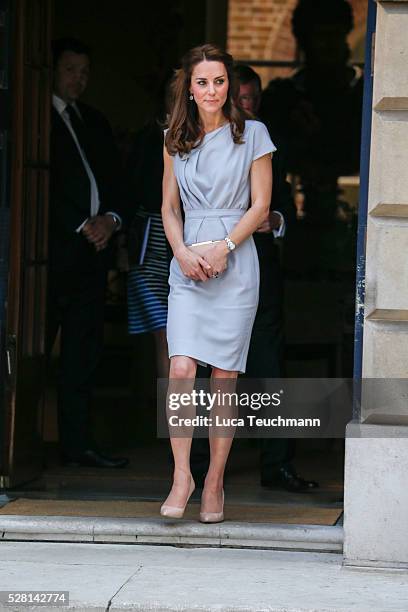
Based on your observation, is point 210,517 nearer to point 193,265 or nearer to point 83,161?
point 193,265

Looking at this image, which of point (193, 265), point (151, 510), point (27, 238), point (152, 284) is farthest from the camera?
point (152, 284)

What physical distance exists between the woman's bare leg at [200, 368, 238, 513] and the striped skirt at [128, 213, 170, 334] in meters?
1.37

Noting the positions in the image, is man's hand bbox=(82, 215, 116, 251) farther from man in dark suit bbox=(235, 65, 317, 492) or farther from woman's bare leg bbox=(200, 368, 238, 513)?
woman's bare leg bbox=(200, 368, 238, 513)

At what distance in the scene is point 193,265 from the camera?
5.57 meters

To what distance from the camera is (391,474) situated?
530cm

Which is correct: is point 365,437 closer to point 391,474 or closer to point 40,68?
point 391,474

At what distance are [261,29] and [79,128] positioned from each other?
5485 millimetres

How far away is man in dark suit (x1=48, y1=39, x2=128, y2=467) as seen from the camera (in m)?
7.16

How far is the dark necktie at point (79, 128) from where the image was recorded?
7207mm

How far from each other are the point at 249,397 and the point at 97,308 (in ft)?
3.19

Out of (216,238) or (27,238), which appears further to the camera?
(27,238)

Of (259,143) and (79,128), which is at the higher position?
(79,128)

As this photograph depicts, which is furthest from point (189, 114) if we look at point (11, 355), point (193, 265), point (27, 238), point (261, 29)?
point (261, 29)

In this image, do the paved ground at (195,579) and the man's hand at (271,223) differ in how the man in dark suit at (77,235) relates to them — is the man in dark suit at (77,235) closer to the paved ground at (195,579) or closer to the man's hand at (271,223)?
the man's hand at (271,223)
